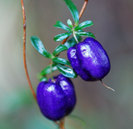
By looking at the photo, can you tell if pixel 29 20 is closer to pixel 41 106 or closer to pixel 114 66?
pixel 114 66

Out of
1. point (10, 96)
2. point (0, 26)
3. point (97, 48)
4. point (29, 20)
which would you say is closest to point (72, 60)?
point (97, 48)

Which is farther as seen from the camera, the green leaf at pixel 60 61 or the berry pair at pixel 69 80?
the green leaf at pixel 60 61

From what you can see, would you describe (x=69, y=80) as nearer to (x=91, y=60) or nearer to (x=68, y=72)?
(x=68, y=72)

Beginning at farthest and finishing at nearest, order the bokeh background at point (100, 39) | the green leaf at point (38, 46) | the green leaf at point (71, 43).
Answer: the bokeh background at point (100, 39) < the green leaf at point (38, 46) < the green leaf at point (71, 43)

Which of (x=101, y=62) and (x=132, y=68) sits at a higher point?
→ (x=101, y=62)

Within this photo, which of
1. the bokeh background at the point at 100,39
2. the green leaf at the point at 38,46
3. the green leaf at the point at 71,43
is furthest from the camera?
the bokeh background at the point at 100,39

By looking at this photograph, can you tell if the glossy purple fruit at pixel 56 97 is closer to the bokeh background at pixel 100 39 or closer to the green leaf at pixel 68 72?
the green leaf at pixel 68 72

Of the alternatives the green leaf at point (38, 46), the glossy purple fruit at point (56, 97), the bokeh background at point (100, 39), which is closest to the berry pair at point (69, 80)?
the glossy purple fruit at point (56, 97)
